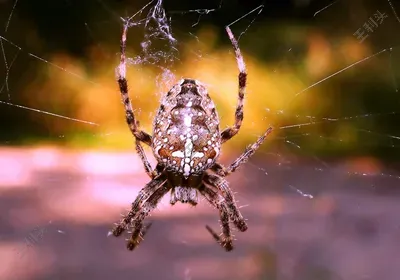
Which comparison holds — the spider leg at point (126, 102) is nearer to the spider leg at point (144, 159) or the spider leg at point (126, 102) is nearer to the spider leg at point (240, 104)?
the spider leg at point (144, 159)

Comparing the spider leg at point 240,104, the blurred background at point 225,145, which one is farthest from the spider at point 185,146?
the blurred background at point 225,145

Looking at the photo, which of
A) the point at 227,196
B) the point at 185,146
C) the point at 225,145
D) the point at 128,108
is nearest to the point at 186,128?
the point at 185,146

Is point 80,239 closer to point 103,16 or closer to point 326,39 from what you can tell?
point 103,16

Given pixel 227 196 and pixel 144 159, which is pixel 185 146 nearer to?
pixel 144 159

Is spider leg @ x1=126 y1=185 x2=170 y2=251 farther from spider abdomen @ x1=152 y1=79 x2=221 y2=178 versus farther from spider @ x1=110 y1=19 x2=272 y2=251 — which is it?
spider abdomen @ x1=152 y1=79 x2=221 y2=178

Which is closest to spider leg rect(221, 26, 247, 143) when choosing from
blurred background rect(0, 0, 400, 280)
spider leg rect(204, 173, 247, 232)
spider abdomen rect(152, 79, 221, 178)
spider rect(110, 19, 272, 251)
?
spider rect(110, 19, 272, 251)

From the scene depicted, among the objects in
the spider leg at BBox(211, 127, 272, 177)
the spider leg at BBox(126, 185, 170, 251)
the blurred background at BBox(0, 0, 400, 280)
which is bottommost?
the spider leg at BBox(126, 185, 170, 251)
